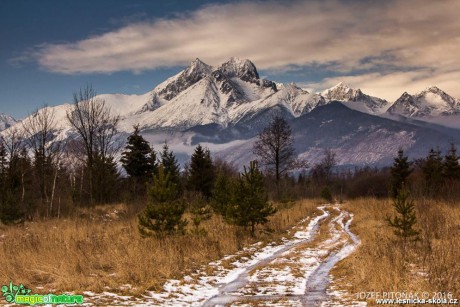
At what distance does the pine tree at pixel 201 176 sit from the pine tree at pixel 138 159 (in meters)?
4.65

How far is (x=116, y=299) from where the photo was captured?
8.44 metres

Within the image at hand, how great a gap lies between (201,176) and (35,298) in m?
33.9

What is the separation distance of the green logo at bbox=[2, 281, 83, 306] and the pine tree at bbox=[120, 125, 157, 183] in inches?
1363

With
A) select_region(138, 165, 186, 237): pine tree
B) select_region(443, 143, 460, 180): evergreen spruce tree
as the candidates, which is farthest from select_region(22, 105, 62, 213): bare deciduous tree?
select_region(443, 143, 460, 180): evergreen spruce tree

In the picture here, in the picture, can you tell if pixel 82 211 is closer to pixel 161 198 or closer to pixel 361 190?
pixel 161 198

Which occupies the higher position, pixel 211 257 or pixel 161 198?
pixel 161 198

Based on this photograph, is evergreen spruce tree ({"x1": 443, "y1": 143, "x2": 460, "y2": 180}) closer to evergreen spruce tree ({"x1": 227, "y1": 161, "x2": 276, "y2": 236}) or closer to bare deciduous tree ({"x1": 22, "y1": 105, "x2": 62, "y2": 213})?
evergreen spruce tree ({"x1": 227, "y1": 161, "x2": 276, "y2": 236})

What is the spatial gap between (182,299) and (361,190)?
51.8 m

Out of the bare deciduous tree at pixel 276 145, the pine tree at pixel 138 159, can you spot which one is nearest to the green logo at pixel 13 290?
the pine tree at pixel 138 159

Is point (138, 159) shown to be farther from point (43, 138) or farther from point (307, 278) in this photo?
point (307, 278)

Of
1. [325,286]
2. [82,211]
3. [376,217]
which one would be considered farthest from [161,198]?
[82,211]

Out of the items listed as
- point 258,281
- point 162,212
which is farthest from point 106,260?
point 258,281

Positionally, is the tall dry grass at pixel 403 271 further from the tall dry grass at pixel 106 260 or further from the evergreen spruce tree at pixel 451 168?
the evergreen spruce tree at pixel 451 168

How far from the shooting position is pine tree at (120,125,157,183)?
43062mm
